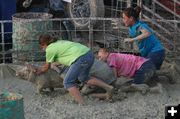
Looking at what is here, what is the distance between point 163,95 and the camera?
652cm

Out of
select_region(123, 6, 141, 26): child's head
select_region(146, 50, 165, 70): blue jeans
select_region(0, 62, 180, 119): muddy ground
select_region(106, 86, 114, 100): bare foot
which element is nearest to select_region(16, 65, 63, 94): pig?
select_region(0, 62, 180, 119): muddy ground

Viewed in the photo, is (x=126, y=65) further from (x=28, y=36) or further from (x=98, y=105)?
(x=28, y=36)

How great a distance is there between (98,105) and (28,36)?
2430mm

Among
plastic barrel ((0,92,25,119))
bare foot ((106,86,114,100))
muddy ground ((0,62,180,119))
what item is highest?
plastic barrel ((0,92,25,119))

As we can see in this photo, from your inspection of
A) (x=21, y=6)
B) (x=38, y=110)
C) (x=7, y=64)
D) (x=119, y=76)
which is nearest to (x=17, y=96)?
(x=38, y=110)

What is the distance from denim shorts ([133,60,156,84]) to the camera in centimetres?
679

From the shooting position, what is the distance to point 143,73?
267 inches

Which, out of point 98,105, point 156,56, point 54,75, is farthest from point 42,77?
point 156,56

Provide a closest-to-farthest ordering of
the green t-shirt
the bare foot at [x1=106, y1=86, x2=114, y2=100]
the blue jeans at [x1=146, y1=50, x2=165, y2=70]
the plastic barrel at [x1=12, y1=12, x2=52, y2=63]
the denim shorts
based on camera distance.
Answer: the green t-shirt < the bare foot at [x1=106, y1=86, x2=114, y2=100] < the denim shorts < the blue jeans at [x1=146, y1=50, x2=165, y2=70] < the plastic barrel at [x1=12, y1=12, x2=52, y2=63]

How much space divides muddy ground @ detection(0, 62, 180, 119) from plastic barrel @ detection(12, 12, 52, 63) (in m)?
1.09

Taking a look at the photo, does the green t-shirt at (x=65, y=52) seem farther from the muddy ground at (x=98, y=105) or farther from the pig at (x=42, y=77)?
the muddy ground at (x=98, y=105)

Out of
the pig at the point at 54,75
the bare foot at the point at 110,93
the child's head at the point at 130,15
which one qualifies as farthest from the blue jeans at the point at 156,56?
the bare foot at the point at 110,93

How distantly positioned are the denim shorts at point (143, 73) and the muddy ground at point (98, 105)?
23 centimetres

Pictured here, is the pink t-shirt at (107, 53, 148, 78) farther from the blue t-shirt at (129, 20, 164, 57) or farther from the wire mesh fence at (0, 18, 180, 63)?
the wire mesh fence at (0, 18, 180, 63)
